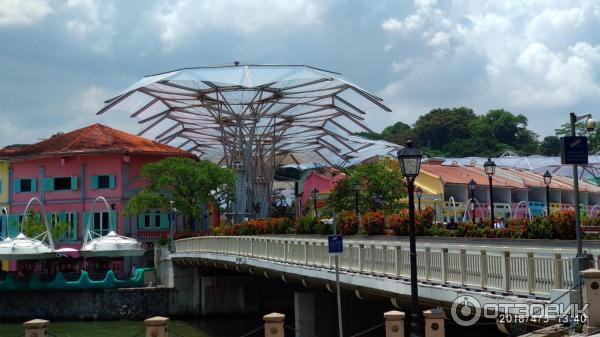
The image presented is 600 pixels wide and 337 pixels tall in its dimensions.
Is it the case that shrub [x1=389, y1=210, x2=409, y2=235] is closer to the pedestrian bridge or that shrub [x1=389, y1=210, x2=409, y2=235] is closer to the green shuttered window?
the pedestrian bridge

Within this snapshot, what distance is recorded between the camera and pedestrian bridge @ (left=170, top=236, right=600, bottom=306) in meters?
17.2

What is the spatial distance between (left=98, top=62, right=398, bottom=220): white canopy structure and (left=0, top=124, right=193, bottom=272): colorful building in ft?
13.7

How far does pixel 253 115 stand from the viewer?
236 ft

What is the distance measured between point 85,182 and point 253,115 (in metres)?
14.5

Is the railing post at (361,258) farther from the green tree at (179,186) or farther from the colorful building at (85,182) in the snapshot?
the colorful building at (85,182)

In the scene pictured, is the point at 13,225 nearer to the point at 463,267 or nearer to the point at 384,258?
the point at 384,258

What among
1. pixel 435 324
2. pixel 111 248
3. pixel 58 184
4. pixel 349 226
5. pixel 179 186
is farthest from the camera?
pixel 58 184

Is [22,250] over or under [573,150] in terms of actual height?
under

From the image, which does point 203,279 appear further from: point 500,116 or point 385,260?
point 500,116

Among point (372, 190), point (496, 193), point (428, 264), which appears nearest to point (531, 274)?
point (428, 264)

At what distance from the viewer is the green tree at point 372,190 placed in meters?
66.6

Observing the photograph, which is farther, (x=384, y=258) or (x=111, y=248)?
(x=111, y=248)

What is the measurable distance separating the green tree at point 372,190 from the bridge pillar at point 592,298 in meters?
50.6

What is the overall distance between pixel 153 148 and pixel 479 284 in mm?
53899
